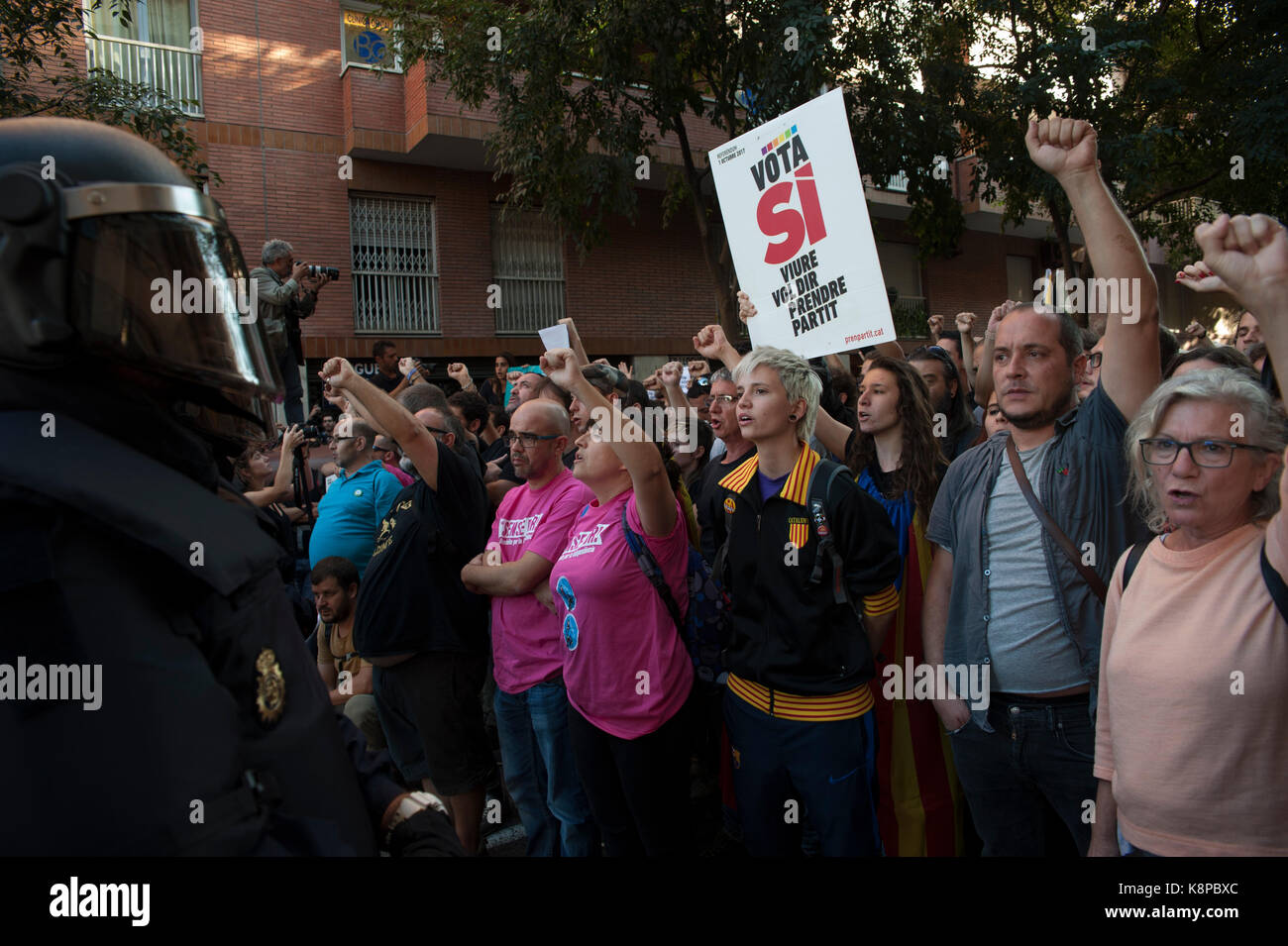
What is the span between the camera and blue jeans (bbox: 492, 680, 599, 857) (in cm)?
374

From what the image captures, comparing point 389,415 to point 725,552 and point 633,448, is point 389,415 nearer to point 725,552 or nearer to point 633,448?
point 633,448

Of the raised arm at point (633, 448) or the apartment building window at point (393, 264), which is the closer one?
the raised arm at point (633, 448)

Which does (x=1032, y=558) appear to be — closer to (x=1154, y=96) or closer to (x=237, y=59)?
(x=1154, y=96)

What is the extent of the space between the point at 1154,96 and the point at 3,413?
1367cm

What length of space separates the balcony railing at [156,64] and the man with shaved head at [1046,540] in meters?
12.9

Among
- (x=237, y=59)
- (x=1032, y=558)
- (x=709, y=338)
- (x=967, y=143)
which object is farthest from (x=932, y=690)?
(x=237, y=59)

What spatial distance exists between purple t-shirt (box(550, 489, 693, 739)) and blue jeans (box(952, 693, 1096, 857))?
106 centimetres

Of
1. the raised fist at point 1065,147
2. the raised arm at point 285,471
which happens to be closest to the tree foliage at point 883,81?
the raised arm at point 285,471

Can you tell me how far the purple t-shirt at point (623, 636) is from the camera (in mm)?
3363

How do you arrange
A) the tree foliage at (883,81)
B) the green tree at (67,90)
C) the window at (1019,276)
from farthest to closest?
the window at (1019,276) → the tree foliage at (883,81) → the green tree at (67,90)

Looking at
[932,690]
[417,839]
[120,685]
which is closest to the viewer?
[120,685]

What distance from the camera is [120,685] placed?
106 cm

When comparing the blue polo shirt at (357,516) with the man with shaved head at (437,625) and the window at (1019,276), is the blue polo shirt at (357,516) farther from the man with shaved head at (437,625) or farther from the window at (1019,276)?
the window at (1019,276)

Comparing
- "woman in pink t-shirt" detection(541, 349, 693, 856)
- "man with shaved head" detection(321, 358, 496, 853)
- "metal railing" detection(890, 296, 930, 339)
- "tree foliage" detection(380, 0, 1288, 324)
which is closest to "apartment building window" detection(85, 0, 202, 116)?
"tree foliage" detection(380, 0, 1288, 324)
